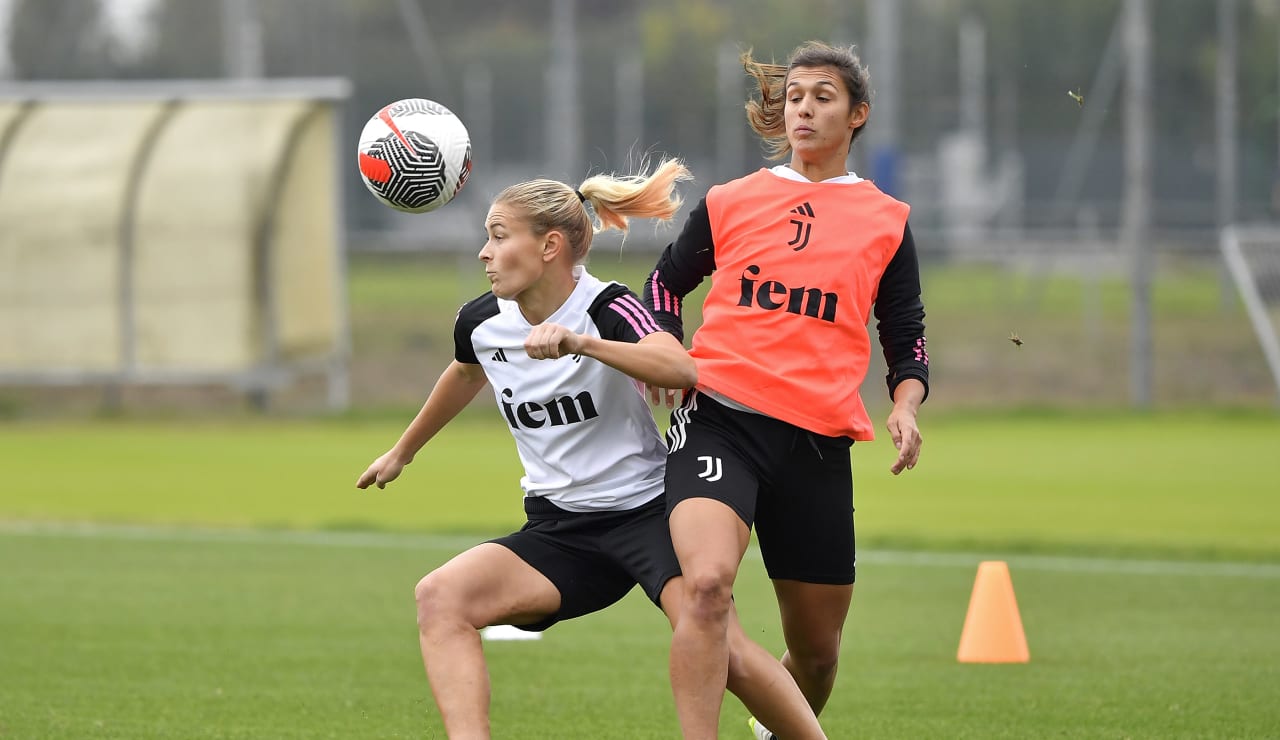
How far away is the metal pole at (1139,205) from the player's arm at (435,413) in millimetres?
15816

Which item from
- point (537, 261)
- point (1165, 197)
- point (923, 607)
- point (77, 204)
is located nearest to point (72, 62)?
point (77, 204)

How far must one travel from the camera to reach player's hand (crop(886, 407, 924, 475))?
473 cm

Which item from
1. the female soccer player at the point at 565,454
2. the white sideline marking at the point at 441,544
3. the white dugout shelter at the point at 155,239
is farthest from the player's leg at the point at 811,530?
the white dugout shelter at the point at 155,239

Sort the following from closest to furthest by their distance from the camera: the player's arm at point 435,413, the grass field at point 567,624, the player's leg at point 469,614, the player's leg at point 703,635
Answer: the player's leg at point 703,635
the player's leg at point 469,614
the player's arm at point 435,413
the grass field at point 567,624

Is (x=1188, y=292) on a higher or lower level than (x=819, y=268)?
lower

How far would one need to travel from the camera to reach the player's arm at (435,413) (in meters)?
5.15

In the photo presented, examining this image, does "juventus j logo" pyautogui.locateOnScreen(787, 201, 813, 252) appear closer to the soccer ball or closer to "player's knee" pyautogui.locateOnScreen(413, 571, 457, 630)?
the soccer ball

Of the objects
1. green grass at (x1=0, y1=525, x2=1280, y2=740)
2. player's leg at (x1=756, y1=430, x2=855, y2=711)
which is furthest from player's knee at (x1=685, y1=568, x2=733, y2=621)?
green grass at (x1=0, y1=525, x2=1280, y2=740)

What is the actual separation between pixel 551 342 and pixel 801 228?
3.14 ft

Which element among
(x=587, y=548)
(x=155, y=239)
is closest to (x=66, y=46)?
(x=155, y=239)

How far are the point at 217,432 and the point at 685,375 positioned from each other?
15.1 metres

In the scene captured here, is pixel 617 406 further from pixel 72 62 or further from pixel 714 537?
pixel 72 62

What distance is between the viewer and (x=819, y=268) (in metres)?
4.90

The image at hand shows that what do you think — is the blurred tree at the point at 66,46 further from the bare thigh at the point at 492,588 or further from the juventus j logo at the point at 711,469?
the juventus j logo at the point at 711,469
